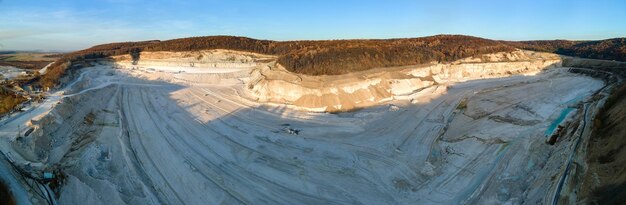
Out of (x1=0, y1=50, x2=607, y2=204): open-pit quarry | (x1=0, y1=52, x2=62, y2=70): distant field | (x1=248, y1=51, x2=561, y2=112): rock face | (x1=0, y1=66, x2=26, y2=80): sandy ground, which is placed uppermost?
(x1=0, y1=52, x2=62, y2=70): distant field

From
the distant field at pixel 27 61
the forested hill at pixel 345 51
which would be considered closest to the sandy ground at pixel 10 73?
the forested hill at pixel 345 51

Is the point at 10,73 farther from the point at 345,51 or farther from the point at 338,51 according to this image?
the point at 345,51

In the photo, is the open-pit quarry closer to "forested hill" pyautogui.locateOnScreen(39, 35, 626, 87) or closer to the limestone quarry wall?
the limestone quarry wall

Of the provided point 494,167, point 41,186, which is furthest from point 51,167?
point 494,167

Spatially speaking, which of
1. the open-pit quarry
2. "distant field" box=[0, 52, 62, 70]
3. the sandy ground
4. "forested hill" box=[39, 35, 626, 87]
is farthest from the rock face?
"distant field" box=[0, 52, 62, 70]

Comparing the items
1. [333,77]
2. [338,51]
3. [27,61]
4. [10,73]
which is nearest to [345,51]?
[338,51]
